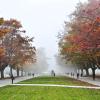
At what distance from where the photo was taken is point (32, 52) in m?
94.1

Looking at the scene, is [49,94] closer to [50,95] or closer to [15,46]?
[50,95]

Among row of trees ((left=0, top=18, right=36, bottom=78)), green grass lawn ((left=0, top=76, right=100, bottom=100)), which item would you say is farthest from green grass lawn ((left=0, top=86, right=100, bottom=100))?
row of trees ((left=0, top=18, right=36, bottom=78))

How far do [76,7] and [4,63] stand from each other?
27.7 m

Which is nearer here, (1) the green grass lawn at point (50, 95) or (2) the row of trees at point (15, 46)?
(1) the green grass lawn at point (50, 95)

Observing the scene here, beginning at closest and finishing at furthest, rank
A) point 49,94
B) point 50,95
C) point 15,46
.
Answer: point 50,95, point 49,94, point 15,46

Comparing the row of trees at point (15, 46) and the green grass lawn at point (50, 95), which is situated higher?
the row of trees at point (15, 46)

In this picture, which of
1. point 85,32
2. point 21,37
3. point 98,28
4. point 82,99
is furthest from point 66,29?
point 82,99

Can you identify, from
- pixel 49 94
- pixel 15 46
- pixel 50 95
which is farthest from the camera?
pixel 15 46

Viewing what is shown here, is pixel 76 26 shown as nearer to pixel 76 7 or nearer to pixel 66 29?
pixel 76 7

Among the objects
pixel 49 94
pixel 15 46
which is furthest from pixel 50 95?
pixel 15 46

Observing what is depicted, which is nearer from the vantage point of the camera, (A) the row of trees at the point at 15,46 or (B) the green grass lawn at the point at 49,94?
(B) the green grass lawn at the point at 49,94

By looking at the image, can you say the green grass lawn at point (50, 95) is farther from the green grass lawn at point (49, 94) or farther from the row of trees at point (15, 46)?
the row of trees at point (15, 46)

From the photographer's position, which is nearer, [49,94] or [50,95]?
[50,95]

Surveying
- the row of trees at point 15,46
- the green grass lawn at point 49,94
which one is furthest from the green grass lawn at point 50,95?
the row of trees at point 15,46
